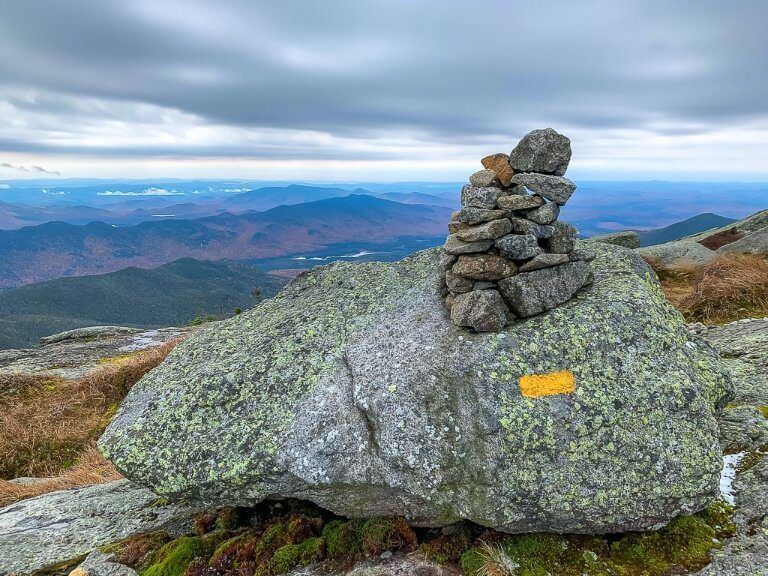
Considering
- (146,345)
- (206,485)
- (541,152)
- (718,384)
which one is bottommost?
(146,345)

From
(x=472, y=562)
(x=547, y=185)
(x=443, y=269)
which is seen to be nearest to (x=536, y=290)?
(x=443, y=269)

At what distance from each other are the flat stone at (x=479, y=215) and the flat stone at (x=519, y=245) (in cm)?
43

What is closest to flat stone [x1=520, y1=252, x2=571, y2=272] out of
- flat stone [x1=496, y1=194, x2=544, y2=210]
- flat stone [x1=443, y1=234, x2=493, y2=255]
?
flat stone [x1=443, y1=234, x2=493, y2=255]

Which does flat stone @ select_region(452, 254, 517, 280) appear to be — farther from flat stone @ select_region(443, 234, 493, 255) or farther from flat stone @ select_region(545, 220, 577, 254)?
flat stone @ select_region(545, 220, 577, 254)

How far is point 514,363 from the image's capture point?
7500mm

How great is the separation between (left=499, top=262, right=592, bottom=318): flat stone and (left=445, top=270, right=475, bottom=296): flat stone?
0.55m

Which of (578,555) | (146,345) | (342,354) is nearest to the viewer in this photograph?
(578,555)

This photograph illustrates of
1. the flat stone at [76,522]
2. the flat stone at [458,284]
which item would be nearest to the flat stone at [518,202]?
the flat stone at [458,284]

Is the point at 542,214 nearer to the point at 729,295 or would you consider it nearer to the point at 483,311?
the point at 483,311

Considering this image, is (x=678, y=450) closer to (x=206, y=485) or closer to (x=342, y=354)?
(x=342, y=354)

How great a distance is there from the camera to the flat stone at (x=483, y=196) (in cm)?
852

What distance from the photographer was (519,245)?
8.16 meters

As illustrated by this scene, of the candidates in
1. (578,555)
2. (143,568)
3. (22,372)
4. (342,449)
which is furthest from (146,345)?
(578,555)

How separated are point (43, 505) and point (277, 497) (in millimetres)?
5749
